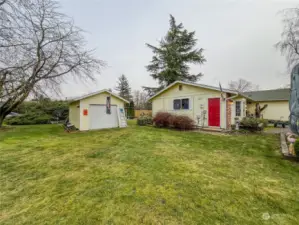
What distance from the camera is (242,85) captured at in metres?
31.9

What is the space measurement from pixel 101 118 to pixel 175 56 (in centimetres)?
1233

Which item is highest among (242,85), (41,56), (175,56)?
(175,56)

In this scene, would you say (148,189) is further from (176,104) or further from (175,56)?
(175,56)

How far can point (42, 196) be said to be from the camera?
241 centimetres

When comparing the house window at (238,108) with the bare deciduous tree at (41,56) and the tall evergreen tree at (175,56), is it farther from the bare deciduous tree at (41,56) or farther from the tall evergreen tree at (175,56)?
the bare deciduous tree at (41,56)

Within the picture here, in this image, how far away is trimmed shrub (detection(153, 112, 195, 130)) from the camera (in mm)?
9712

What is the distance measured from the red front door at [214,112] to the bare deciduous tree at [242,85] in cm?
2622

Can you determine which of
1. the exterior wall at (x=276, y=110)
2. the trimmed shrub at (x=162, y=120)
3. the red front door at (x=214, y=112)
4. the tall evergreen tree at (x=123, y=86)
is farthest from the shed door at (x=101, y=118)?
the tall evergreen tree at (x=123, y=86)

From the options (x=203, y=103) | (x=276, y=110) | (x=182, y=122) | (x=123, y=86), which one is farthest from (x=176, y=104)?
(x=123, y=86)

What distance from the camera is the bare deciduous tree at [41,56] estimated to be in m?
7.06

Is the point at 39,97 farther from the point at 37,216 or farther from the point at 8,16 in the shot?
the point at 37,216

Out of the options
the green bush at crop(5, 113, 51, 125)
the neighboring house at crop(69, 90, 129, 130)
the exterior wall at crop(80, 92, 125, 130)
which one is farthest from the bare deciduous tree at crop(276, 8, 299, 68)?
the green bush at crop(5, 113, 51, 125)

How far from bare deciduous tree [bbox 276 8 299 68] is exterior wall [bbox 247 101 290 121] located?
465cm

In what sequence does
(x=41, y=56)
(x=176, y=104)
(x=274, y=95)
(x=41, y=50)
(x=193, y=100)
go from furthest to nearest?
(x=274, y=95) < (x=176, y=104) < (x=193, y=100) < (x=41, y=56) < (x=41, y=50)
